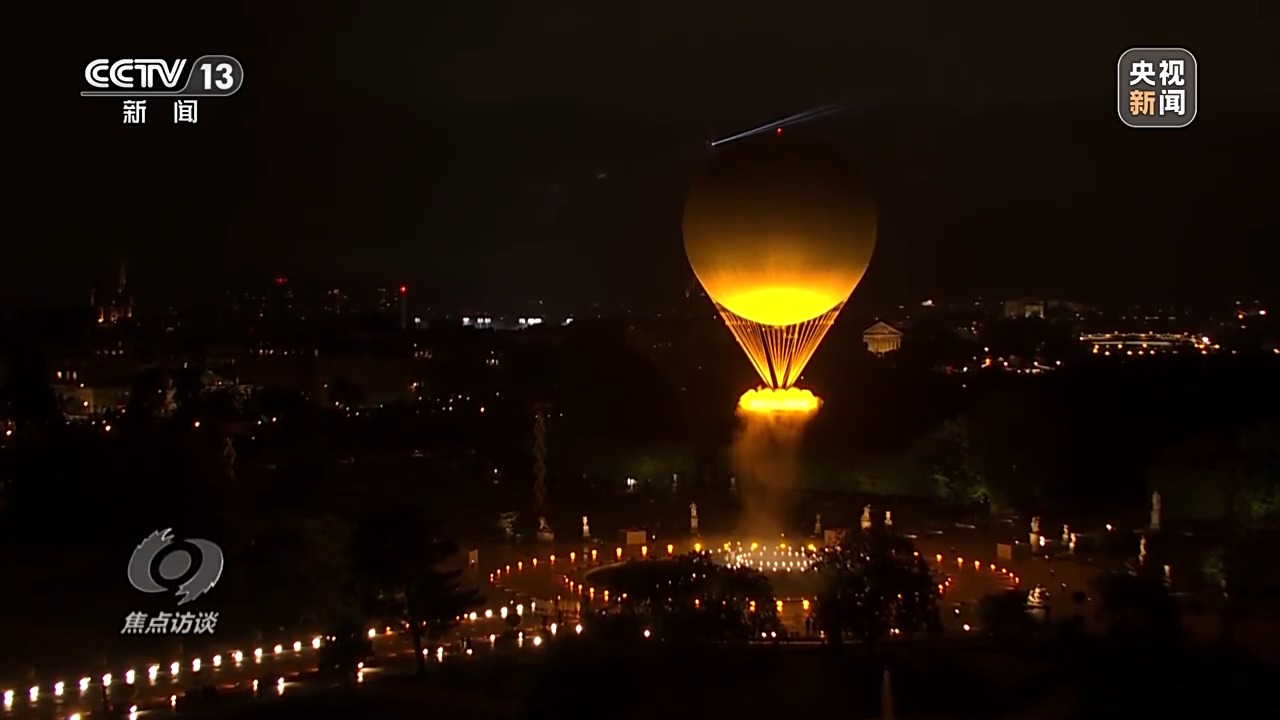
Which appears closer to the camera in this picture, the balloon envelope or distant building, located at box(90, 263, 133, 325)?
the balloon envelope

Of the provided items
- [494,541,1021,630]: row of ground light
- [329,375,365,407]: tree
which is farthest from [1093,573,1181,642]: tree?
[329,375,365,407]: tree

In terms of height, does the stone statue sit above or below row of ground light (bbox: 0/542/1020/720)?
above

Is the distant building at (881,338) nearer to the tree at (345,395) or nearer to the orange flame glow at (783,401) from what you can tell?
the tree at (345,395)

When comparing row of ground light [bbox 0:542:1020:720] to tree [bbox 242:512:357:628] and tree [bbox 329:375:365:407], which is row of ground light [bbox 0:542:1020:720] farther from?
tree [bbox 329:375:365:407]

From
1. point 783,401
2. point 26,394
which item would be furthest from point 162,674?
point 26,394

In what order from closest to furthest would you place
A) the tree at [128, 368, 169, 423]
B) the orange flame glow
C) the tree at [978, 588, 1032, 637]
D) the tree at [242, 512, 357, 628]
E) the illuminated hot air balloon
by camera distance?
the tree at [978, 588, 1032, 637], the tree at [242, 512, 357, 628], the illuminated hot air balloon, the orange flame glow, the tree at [128, 368, 169, 423]
